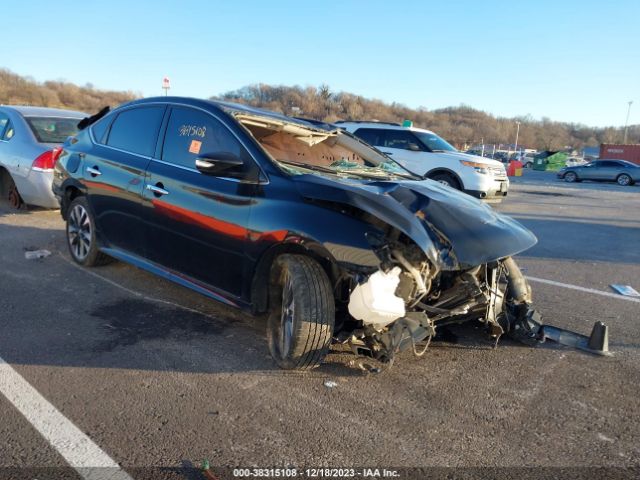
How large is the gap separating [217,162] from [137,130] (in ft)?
5.28

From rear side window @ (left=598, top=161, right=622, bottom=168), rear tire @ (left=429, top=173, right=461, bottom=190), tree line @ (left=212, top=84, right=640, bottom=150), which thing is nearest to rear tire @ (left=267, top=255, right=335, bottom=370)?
rear tire @ (left=429, top=173, right=461, bottom=190)

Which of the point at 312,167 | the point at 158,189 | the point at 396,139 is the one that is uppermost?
the point at 396,139

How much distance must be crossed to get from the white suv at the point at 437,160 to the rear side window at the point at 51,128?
17.6 feet

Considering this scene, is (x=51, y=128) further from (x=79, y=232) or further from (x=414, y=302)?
(x=414, y=302)

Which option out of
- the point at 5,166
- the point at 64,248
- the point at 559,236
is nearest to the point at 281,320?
the point at 64,248

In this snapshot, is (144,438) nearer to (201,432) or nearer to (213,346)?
(201,432)

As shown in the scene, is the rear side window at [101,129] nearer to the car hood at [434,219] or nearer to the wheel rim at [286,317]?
the car hood at [434,219]

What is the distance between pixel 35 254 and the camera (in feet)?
19.2

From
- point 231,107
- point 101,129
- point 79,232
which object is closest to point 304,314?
point 231,107

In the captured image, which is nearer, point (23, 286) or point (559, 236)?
point (23, 286)

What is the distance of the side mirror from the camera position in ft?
11.1

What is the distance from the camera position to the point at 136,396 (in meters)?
3.00

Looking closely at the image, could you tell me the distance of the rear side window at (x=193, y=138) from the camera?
12.4 feet

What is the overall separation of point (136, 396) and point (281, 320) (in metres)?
0.98
